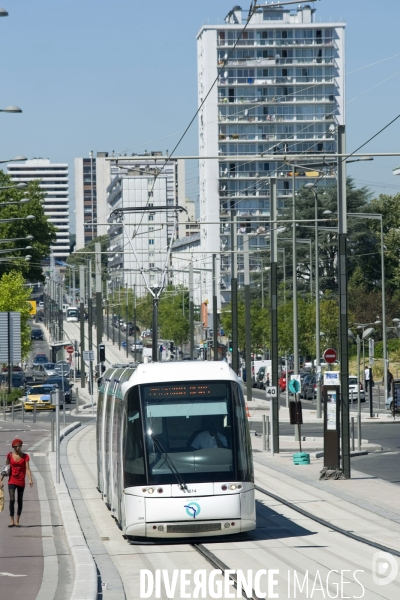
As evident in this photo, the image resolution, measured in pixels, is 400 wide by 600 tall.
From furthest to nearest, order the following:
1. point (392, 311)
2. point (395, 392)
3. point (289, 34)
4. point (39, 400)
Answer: point (289, 34) → point (392, 311) → point (39, 400) → point (395, 392)

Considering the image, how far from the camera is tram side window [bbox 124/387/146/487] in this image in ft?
52.9

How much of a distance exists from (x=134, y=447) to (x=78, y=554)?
225 centimetres

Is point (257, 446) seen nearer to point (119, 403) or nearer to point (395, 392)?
point (395, 392)

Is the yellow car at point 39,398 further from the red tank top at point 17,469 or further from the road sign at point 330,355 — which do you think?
the red tank top at point 17,469

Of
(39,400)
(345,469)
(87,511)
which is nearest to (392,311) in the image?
(39,400)

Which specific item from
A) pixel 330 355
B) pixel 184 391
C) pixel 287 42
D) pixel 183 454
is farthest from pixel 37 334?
pixel 183 454

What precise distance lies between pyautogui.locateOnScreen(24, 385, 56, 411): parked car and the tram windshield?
45327 millimetres

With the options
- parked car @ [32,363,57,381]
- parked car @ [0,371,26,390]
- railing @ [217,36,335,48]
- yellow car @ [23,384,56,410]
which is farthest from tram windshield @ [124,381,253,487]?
railing @ [217,36,335,48]

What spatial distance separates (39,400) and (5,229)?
40.6 m

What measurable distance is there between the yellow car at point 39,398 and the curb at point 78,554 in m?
38.7

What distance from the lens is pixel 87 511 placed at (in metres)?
20.6

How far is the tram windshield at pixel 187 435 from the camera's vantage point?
16.0 m

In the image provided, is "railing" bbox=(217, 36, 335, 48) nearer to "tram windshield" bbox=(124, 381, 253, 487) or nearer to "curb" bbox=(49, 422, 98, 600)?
"curb" bbox=(49, 422, 98, 600)

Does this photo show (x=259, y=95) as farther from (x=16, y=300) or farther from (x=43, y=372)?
(x=43, y=372)
